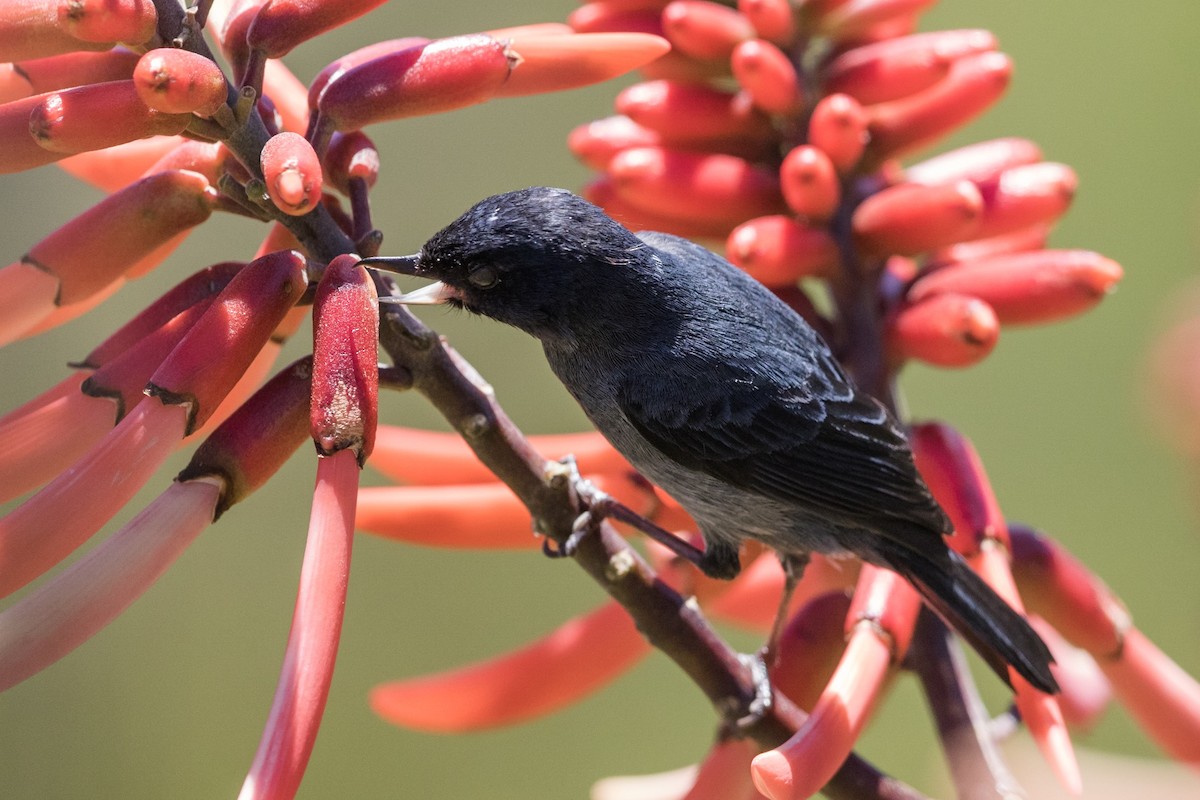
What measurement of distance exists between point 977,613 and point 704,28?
62 centimetres

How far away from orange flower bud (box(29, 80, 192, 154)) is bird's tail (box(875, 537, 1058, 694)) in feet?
2.53

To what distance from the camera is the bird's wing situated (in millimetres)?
1207

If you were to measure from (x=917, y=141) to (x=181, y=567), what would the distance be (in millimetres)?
1926

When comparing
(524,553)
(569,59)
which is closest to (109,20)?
(569,59)

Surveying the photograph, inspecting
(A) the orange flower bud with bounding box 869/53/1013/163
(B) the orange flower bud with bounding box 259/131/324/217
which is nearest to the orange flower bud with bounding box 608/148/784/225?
(A) the orange flower bud with bounding box 869/53/1013/163

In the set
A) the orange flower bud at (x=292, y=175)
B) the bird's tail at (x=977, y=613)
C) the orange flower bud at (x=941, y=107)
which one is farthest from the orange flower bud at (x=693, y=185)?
the orange flower bud at (x=292, y=175)

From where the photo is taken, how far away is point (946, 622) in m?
1.10

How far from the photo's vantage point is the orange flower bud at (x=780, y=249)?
44.3 inches

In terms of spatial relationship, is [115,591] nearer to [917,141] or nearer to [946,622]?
[946,622]

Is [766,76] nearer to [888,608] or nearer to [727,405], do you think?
[727,405]

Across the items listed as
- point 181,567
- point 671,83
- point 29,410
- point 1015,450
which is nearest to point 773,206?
point 671,83

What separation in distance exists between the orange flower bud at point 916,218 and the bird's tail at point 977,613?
0.29m

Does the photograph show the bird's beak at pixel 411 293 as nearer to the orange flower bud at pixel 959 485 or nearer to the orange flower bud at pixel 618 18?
the orange flower bud at pixel 618 18

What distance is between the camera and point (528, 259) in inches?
42.3
